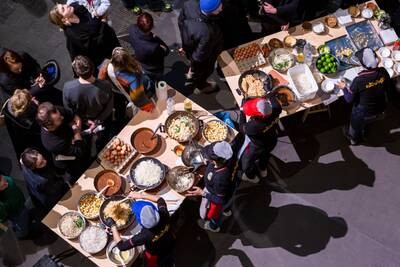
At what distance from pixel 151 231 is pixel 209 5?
2.87m

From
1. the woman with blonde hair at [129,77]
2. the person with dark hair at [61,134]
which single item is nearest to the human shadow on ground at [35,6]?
the woman with blonde hair at [129,77]

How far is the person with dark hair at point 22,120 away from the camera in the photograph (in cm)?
581

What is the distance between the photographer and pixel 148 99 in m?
6.22

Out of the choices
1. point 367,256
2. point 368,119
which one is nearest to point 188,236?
point 367,256

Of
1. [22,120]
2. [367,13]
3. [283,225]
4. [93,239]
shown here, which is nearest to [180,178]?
[93,239]

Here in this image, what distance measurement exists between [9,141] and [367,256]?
17.8 ft

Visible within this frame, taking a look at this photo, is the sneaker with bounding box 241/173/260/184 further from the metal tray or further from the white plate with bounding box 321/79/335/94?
the metal tray

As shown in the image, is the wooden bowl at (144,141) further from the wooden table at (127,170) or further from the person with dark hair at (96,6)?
the person with dark hair at (96,6)

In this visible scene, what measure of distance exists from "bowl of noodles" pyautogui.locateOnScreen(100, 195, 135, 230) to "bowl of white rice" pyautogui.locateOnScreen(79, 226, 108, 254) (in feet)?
0.45

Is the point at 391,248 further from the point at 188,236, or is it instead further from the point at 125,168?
the point at 125,168

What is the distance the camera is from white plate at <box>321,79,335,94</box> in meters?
6.32

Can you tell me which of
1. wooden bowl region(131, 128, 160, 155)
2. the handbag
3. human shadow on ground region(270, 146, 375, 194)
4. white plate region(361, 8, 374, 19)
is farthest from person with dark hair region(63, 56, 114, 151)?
white plate region(361, 8, 374, 19)

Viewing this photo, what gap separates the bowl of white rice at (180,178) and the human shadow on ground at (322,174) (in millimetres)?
1687

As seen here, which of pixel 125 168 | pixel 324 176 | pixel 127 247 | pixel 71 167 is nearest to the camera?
pixel 127 247
